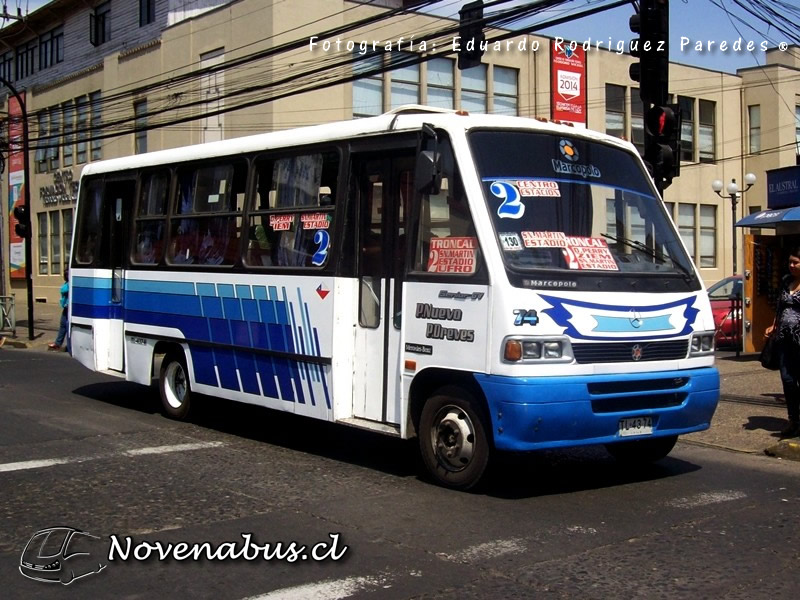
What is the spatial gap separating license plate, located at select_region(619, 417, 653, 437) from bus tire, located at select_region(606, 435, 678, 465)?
0.81 metres

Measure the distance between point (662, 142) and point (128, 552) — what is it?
324 inches

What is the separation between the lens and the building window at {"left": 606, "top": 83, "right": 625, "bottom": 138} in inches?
1361

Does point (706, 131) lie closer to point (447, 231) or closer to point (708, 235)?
point (708, 235)

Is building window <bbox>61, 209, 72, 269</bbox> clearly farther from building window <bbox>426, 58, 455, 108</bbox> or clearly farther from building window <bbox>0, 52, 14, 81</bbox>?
building window <bbox>426, 58, 455, 108</bbox>

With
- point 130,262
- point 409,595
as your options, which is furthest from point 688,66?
point 409,595

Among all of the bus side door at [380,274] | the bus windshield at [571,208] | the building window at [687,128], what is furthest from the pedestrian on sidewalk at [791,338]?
the building window at [687,128]

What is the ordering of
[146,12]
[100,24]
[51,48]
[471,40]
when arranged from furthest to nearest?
[51,48] → [100,24] → [146,12] → [471,40]

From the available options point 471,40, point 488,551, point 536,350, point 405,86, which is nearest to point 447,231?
point 536,350

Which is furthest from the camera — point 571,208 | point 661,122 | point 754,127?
point 754,127

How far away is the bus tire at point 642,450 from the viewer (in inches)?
328

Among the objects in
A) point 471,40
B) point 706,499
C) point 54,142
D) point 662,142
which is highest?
point 54,142

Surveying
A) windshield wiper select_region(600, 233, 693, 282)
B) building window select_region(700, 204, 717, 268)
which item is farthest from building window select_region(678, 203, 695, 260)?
windshield wiper select_region(600, 233, 693, 282)

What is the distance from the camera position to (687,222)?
37.0m

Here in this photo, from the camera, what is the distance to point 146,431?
405 inches
